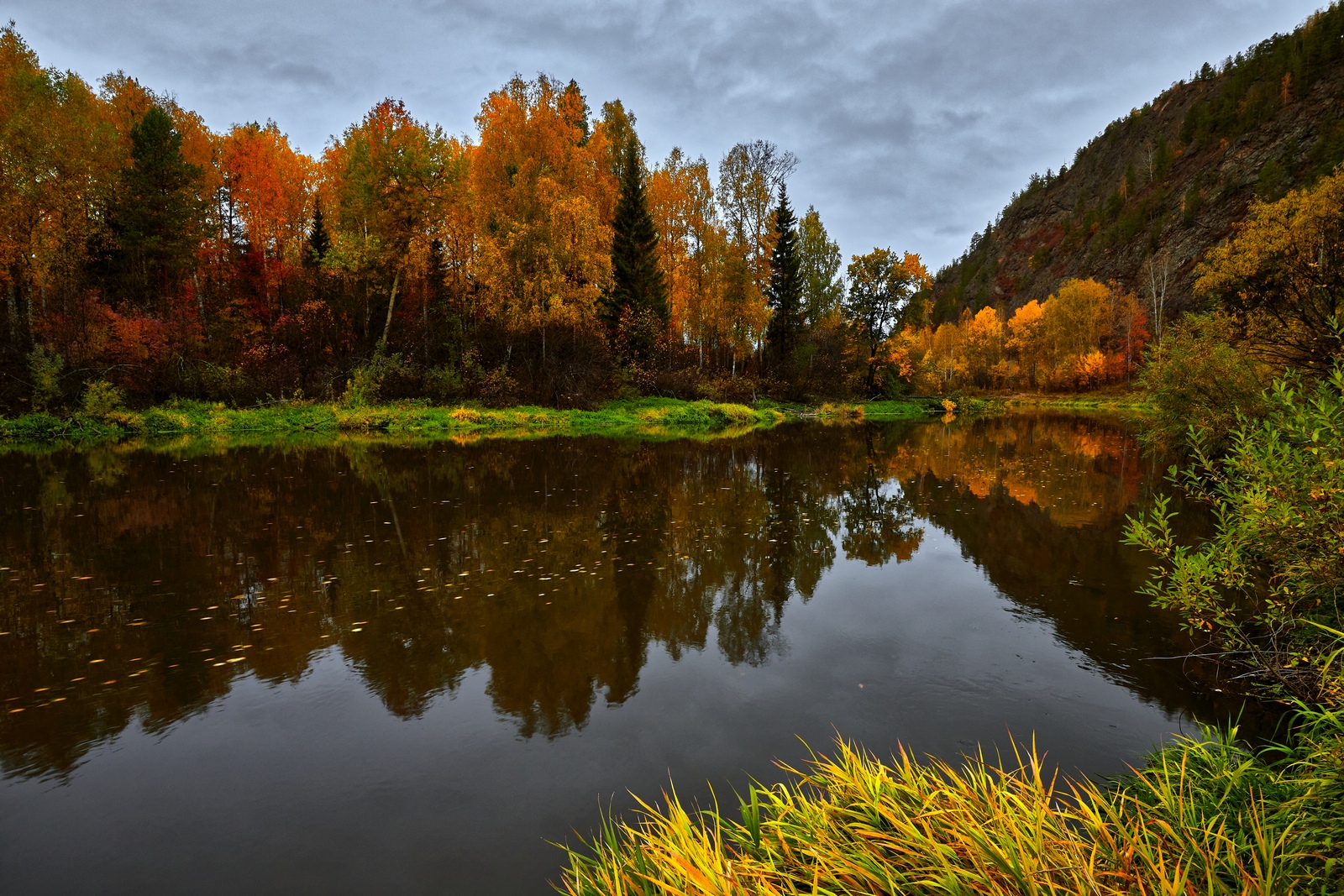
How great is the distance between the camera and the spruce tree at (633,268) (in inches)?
1358

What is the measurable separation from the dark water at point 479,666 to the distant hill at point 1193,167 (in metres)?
75.9

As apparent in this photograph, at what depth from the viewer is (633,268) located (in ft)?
114

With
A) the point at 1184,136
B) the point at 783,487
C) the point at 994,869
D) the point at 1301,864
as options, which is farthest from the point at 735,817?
the point at 1184,136

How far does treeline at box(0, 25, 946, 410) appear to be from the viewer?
2547 centimetres

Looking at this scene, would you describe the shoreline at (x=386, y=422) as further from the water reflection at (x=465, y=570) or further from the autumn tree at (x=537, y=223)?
the water reflection at (x=465, y=570)

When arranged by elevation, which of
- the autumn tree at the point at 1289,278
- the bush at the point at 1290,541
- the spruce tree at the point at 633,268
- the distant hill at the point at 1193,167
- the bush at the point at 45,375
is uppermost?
the distant hill at the point at 1193,167

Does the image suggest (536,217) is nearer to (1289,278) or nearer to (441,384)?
(441,384)

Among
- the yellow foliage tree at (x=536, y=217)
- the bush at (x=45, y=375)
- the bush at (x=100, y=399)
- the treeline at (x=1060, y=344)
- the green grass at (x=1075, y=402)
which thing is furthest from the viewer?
the treeline at (x=1060, y=344)

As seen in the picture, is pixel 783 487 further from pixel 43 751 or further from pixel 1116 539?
pixel 43 751

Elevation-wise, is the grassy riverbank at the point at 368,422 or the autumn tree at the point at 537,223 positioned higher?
the autumn tree at the point at 537,223

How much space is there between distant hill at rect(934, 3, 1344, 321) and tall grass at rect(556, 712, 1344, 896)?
79998 mm

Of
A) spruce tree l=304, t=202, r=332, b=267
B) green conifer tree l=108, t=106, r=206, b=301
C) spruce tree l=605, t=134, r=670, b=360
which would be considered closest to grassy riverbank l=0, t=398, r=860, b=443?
spruce tree l=605, t=134, r=670, b=360

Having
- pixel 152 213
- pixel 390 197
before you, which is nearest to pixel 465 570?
pixel 390 197

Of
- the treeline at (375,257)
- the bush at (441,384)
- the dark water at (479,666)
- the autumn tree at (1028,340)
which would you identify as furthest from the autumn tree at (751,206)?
the autumn tree at (1028,340)
